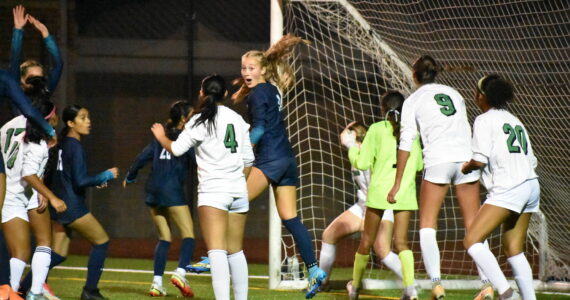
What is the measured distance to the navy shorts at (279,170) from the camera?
22.1 ft

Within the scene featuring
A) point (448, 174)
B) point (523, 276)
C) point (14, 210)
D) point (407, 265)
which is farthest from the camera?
point (407, 265)

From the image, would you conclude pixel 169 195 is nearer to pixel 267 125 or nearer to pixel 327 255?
pixel 327 255

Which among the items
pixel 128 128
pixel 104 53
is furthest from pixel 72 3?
pixel 128 128

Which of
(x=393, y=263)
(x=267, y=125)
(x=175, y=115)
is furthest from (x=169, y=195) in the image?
(x=393, y=263)

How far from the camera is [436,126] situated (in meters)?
6.23

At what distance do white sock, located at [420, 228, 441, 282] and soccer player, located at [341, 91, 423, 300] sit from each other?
0.36 m

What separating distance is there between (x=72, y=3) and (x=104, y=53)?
1129mm

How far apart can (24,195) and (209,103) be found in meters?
1.70

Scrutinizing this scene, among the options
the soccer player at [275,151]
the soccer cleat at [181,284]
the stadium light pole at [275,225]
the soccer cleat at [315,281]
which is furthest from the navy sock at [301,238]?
the stadium light pole at [275,225]

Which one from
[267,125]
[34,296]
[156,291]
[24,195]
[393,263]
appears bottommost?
[34,296]

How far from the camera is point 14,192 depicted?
6.43 meters

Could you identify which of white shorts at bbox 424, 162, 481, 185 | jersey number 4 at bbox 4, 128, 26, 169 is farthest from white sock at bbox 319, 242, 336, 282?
jersey number 4 at bbox 4, 128, 26, 169

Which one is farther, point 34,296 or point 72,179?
point 72,179

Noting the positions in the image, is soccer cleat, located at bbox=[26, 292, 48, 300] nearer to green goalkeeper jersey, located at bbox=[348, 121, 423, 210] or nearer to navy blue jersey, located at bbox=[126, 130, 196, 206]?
navy blue jersey, located at bbox=[126, 130, 196, 206]
